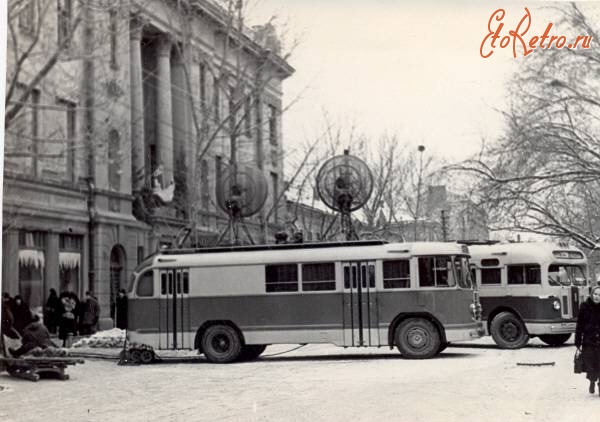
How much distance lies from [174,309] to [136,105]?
142 inches

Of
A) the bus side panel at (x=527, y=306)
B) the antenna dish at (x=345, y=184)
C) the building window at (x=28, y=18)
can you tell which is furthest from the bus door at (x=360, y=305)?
the building window at (x=28, y=18)

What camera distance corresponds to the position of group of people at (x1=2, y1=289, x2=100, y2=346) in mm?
9797

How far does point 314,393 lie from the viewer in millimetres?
10422

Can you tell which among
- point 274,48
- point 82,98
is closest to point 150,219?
point 82,98

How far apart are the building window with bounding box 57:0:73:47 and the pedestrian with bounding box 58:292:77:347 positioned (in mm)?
3099

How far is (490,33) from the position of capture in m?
10.7

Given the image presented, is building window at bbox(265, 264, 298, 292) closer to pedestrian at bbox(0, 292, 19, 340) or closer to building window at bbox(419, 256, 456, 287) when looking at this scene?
building window at bbox(419, 256, 456, 287)

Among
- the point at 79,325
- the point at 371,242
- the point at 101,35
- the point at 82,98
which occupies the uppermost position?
the point at 101,35

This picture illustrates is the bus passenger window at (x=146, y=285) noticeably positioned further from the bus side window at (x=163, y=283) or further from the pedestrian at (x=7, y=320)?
the pedestrian at (x=7, y=320)

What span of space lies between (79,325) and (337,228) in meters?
5.99

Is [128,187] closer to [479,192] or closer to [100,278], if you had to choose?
[100,278]

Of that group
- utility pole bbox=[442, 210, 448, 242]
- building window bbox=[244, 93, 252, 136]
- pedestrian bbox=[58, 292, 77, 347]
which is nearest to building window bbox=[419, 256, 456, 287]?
utility pole bbox=[442, 210, 448, 242]

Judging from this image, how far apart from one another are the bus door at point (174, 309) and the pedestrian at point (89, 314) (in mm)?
2906

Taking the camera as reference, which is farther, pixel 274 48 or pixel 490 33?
pixel 274 48
